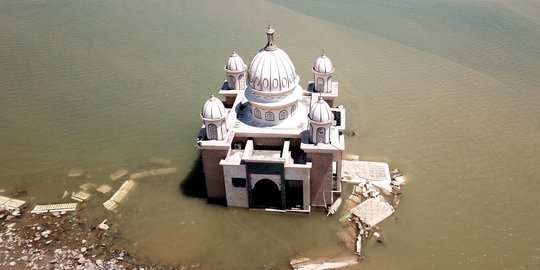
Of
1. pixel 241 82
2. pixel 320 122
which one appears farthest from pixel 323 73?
pixel 320 122

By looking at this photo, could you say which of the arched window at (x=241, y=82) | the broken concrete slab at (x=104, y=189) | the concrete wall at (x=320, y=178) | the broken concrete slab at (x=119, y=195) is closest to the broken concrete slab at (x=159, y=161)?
the broken concrete slab at (x=119, y=195)

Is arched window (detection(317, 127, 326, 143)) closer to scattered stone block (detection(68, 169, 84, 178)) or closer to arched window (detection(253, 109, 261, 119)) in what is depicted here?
arched window (detection(253, 109, 261, 119))

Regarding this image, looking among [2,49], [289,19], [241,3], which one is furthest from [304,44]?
[2,49]

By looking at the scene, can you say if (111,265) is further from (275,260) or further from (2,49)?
(2,49)

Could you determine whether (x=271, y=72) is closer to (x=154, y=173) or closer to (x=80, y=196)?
(x=154, y=173)

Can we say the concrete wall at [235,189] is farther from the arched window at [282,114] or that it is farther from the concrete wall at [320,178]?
the arched window at [282,114]

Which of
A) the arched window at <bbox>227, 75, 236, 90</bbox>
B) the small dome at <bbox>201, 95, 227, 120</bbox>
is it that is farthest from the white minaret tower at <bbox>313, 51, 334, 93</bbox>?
the small dome at <bbox>201, 95, 227, 120</bbox>
